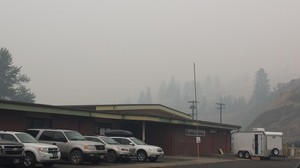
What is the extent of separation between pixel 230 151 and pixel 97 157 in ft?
112

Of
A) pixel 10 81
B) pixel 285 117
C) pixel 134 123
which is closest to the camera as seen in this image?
pixel 134 123

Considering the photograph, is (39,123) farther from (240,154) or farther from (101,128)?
(240,154)

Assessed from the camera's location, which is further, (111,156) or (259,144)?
(259,144)

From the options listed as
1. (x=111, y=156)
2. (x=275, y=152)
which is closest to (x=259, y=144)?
(x=275, y=152)

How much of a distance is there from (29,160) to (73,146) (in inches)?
150

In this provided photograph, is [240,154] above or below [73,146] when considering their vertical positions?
below

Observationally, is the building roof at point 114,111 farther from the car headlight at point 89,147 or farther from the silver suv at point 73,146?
the car headlight at point 89,147

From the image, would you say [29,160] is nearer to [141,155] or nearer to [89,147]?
[89,147]

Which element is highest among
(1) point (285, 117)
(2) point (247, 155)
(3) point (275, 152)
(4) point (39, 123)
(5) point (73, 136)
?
(1) point (285, 117)

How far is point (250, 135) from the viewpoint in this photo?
1671 inches

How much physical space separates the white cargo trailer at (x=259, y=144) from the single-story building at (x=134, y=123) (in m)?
4.36

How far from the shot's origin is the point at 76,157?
2366 cm

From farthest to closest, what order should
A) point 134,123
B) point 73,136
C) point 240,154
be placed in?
1. point 134,123
2. point 240,154
3. point 73,136

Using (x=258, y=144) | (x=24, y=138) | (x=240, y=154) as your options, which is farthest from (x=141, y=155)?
(x=240, y=154)
